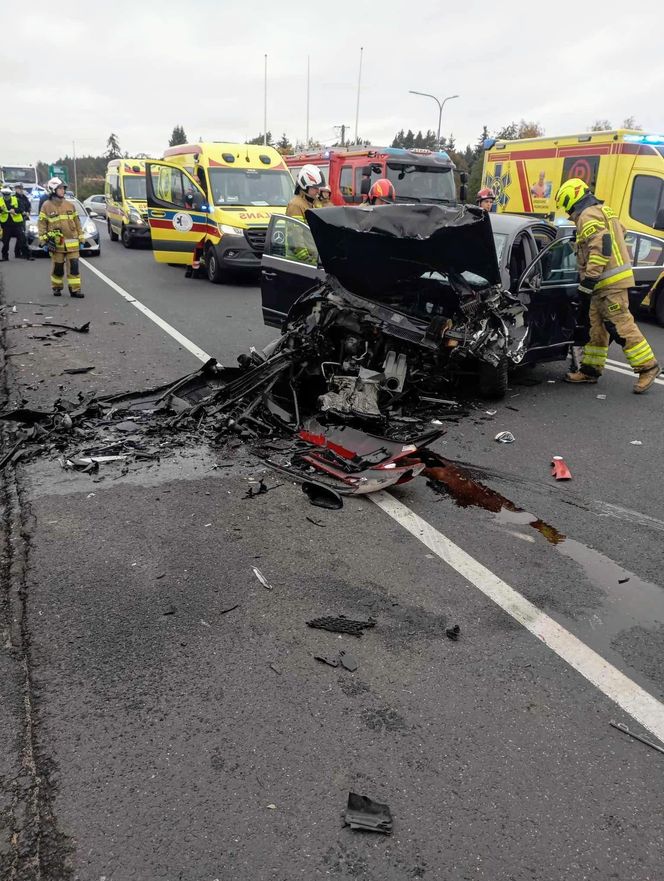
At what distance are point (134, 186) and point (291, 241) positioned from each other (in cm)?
1530

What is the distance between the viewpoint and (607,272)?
24.2ft

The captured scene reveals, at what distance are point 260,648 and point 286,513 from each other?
1.42 m

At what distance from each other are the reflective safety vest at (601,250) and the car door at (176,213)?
8682mm

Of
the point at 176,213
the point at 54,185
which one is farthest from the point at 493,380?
the point at 176,213

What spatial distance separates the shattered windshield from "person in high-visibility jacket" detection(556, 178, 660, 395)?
28.4 feet

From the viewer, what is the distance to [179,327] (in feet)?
32.6

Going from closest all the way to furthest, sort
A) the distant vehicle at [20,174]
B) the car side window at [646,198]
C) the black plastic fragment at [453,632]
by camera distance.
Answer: the black plastic fragment at [453,632]
the car side window at [646,198]
the distant vehicle at [20,174]

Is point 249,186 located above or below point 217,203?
above

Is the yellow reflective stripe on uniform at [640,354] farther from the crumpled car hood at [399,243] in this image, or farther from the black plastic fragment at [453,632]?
the black plastic fragment at [453,632]

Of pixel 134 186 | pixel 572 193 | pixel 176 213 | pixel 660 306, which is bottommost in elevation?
pixel 660 306

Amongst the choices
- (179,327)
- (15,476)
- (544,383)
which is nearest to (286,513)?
Answer: (15,476)

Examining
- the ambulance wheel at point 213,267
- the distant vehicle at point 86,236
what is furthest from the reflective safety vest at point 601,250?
the distant vehicle at point 86,236

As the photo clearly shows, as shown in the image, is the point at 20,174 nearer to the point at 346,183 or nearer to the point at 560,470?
the point at 346,183

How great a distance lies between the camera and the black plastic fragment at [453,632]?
3213mm
